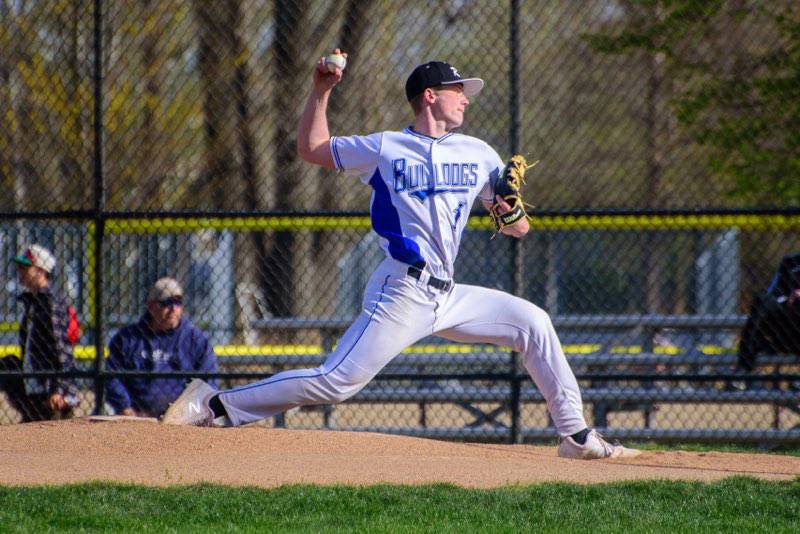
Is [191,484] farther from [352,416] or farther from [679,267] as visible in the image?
[679,267]

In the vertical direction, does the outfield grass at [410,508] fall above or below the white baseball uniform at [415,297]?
below

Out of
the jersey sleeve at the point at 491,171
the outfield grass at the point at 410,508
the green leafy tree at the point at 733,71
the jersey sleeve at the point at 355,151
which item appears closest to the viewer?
the outfield grass at the point at 410,508

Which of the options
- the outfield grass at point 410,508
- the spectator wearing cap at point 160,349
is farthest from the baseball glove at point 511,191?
the spectator wearing cap at point 160,349

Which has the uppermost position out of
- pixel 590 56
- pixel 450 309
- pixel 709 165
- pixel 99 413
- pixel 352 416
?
pixel 590 56

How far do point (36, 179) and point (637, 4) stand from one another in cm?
622

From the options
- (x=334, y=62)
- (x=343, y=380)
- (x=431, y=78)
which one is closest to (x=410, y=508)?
(x=343, y=380)

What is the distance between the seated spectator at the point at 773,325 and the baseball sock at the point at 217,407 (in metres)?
4.16

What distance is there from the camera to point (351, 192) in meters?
12.4

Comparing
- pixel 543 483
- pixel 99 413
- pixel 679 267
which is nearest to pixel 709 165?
pixel 543 483

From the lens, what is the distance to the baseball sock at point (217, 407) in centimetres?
541

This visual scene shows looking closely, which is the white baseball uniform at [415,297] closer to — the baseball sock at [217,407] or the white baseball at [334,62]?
the baseball sock at [217,407]

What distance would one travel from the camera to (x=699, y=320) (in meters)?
8.47

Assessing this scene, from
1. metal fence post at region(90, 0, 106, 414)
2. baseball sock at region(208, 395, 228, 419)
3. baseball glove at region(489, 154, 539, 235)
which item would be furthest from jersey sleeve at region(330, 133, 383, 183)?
metal fence post at region(90, 0, 106, 414)

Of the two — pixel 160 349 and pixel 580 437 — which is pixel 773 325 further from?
pixel 160 349
